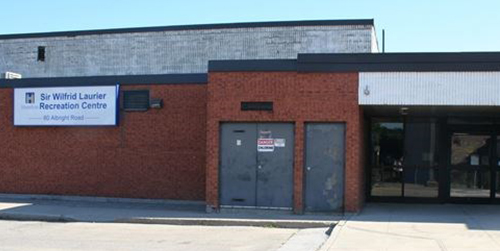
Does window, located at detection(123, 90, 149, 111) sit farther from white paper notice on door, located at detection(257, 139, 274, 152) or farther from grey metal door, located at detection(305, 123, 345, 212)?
grey metal door, located at detection(305, 123, 345, 212)

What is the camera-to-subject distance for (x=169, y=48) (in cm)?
2823

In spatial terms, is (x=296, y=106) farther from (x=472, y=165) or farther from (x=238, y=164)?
(x=472, y=165)

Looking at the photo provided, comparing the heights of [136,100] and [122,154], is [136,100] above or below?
above

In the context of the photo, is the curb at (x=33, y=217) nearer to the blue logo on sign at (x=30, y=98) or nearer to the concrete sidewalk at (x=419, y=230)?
the blue logo on sign at (x=30, y=98)

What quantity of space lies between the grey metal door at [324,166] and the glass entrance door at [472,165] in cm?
456

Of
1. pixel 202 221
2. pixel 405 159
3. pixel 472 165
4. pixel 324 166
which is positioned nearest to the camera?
pixel 202 221

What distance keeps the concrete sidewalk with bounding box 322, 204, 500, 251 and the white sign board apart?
26.2 ft

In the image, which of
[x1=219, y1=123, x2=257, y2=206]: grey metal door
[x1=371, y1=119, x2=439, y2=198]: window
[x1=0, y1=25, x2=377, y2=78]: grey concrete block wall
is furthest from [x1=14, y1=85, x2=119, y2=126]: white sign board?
[x1=0, y1=25, x2=377, y2=78]: grey concrete block wall

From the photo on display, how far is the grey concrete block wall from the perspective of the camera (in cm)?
2647

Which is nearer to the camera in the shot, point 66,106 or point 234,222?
point 234,222

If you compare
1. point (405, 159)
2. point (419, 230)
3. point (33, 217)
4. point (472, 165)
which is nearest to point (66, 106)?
point (33, 217)

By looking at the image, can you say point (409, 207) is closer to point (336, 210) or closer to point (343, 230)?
point (336, 210)

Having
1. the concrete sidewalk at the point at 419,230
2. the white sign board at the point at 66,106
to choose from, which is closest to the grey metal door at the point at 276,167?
the concrete sidewalk at the point at 419,230

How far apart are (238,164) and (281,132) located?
134cm
